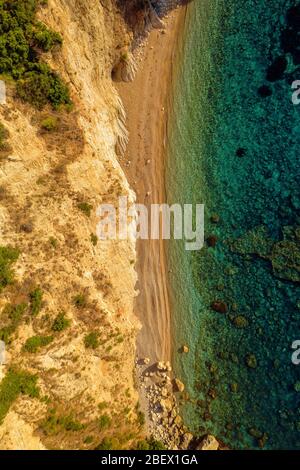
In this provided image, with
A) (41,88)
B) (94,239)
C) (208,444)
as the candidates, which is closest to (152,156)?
(94,239)

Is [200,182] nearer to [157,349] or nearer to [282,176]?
[282,176]

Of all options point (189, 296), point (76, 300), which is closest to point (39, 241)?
point (76, 300)

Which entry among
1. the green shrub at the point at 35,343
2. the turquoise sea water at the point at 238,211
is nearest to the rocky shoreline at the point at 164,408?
the turquoise sea water at the point at 238,211

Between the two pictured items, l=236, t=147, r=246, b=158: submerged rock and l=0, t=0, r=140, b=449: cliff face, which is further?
l=236, t=147, r=246, b=158: submerged rock

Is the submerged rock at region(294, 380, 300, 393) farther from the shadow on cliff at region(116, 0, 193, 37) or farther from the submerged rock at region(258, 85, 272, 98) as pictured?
the shadow on cliff at region(116, 0, 193, 37)

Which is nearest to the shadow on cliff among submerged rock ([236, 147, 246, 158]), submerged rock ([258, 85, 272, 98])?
submerged rock ([258, 85, 272, 98])

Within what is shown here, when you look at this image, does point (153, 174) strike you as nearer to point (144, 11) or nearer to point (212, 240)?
point (212, 240)
